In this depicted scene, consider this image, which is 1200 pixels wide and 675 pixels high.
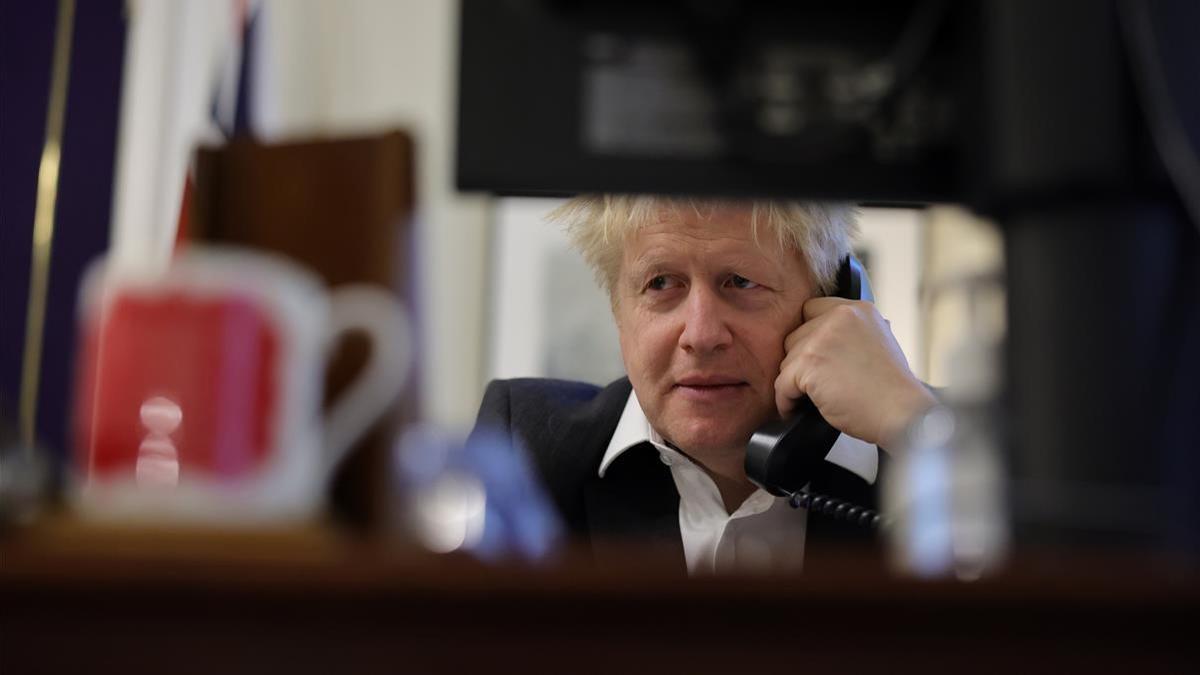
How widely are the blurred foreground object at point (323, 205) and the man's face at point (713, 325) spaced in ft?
1.82

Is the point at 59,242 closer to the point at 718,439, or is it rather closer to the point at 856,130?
the point at 718,439

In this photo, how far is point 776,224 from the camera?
4.24 ft

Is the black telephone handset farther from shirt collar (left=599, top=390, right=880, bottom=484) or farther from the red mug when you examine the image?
the red mug

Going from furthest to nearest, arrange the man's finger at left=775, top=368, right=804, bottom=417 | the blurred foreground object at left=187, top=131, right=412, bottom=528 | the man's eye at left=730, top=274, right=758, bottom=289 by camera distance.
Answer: the man's eye at left=730, top=274, right=758, bottom=289
the man's finger at left=775, top=368, right=804, bottom=417
the blurred foreground object at left=187, top=131, right=412, bottom=528

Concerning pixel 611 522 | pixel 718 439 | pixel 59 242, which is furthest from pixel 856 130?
pixel 59 242

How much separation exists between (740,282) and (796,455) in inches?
9.2

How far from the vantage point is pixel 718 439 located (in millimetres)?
1271

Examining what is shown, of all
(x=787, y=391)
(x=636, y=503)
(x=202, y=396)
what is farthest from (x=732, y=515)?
(x=202, y=396)

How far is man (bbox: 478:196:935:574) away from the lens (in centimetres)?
125

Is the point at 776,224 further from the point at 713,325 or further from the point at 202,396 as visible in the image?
the point at 202,396

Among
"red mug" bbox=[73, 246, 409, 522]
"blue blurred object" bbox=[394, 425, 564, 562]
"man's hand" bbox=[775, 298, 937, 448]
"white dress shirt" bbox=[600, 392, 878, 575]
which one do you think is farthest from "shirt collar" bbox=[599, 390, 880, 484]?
"red mug" bbox=[73, 246, 409, 522]

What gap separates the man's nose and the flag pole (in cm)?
75

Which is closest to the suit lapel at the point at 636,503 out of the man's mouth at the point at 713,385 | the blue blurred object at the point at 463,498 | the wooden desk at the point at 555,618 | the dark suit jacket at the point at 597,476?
the dark suit jacket at the point at 597,476

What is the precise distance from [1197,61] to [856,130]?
19cm
